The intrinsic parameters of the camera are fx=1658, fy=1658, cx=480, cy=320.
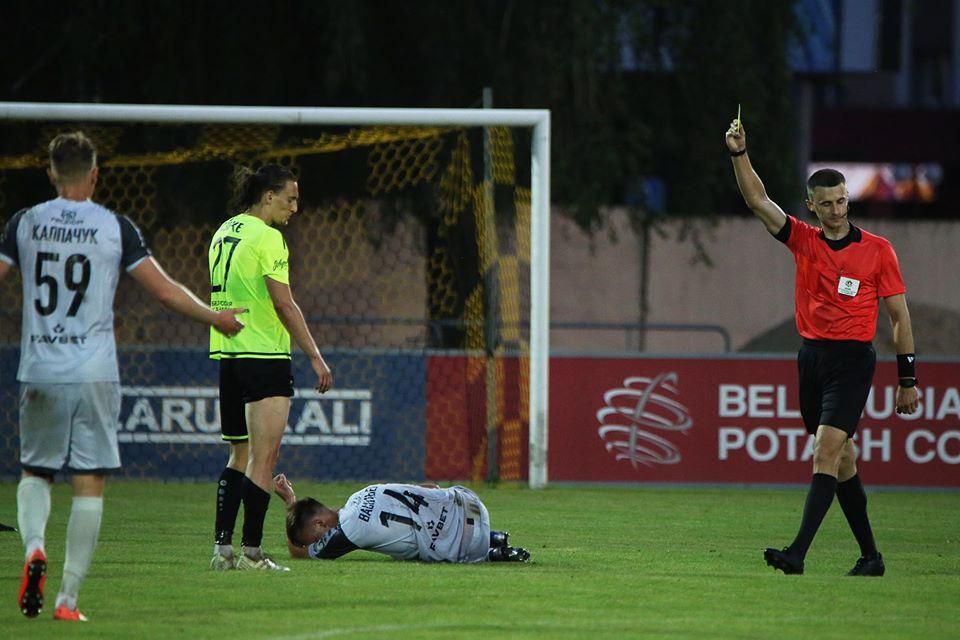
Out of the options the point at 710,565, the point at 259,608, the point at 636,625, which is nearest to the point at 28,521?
the point at 259,608

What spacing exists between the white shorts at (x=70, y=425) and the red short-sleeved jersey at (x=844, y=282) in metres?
3.77

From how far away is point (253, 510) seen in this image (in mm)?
8164

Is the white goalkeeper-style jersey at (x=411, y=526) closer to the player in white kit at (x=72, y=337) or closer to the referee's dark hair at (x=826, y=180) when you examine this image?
the player in white kit at (x=72, y=337)

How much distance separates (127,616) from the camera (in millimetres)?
6672

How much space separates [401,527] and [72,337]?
261 cm

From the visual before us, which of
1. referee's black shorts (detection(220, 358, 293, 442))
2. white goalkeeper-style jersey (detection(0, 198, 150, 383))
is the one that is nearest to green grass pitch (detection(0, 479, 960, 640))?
referee's black shorts (detection(220, 358, 293, 442))

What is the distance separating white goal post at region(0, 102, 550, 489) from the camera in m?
13.8

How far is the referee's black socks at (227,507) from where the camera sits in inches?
325

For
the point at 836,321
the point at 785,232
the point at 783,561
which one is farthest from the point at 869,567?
the point at 785,232

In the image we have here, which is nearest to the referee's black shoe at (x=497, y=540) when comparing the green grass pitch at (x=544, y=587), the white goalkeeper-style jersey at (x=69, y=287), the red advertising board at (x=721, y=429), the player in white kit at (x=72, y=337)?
the green grass pitch at (x=544, y=587)

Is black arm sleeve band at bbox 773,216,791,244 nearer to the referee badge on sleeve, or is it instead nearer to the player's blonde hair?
the referee badge on sleeve

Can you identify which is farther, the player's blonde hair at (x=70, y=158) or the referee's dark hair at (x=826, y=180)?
the referee's dark hair at (x=826, y=180)

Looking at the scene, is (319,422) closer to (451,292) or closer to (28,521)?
(451,292)

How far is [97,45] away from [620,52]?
5896mm
